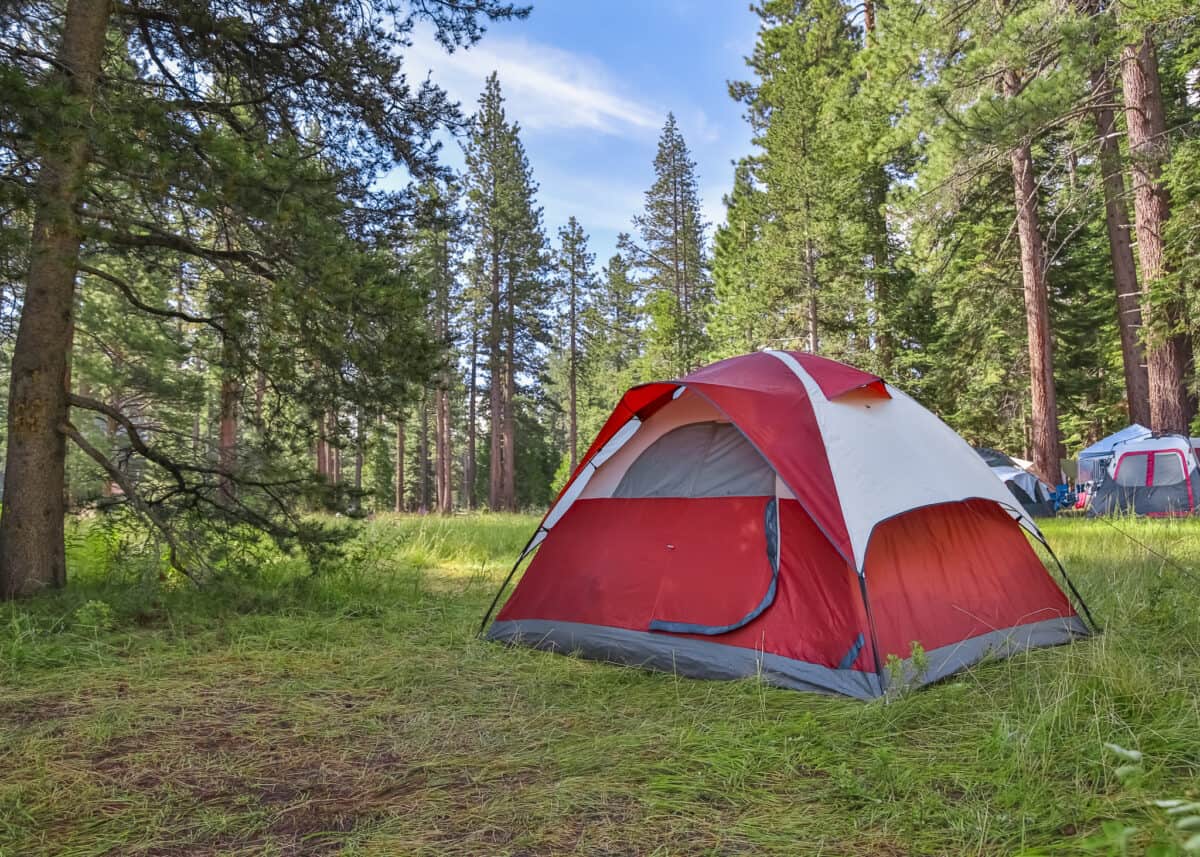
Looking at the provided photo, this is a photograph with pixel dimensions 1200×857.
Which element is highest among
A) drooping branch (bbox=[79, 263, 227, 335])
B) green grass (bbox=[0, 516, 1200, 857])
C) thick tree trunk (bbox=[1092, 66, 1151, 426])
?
thick tree trunk (bbox=[1092, 66, 1151, 426])

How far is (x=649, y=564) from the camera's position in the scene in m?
3.99

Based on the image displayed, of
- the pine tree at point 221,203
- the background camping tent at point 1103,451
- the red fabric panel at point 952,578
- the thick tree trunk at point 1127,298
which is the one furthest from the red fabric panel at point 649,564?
the thick tree trunk at point 1127,298

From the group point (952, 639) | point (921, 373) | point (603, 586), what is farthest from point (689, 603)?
point (921, 373)

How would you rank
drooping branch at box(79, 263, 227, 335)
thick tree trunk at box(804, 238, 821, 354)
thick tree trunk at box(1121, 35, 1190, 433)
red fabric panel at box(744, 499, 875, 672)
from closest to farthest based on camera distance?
red fabric panel at box(744, 499, 875, 672) < drooping branch at box(79, 263, 227, 335) < thick tree trunk at box(1121, 35, 1190, 433) < thick tree trunk at box(804, 238, 821, 354)

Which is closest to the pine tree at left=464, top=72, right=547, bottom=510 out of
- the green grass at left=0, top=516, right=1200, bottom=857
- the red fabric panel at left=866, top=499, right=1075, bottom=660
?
the green grass at left=0, top=516, right=1200, bottom=857

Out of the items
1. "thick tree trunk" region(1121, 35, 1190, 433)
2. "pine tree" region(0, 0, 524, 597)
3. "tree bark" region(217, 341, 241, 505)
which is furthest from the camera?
"thick tree trunk" region(1121, 35, 1190, 433)

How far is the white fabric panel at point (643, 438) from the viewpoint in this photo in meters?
4.27

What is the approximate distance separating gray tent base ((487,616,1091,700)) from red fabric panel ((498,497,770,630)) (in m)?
0.10

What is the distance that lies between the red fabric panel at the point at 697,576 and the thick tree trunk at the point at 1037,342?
9.69 meters

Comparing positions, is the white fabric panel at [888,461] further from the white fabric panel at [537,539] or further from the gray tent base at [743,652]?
the white fabric panel at [537,539]

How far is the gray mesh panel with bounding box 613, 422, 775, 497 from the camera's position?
3.90 metres

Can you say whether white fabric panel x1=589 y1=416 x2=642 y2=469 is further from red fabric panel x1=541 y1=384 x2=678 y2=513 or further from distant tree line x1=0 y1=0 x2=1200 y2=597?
distant tree line x1=0 y1=0 x2=1200 y2=597

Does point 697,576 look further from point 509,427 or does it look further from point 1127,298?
point 509,427

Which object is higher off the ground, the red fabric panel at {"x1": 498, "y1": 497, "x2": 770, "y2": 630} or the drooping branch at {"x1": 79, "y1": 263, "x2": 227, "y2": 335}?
the drooping branch at {"x1": 79, "y1": 263, "x2": 227, "y2": 335}
